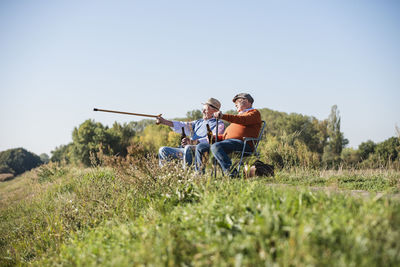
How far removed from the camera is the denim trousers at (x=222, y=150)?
4.35 metres

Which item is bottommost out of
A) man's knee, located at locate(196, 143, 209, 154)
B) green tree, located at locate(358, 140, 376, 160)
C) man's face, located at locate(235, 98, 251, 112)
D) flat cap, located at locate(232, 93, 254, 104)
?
green tree, located at locate(358, 140, 376, 160)

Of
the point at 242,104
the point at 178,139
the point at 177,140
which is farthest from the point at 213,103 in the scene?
the point at 177,140

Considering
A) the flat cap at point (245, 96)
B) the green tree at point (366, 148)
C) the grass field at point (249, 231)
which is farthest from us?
the green tree at point (366, 148)

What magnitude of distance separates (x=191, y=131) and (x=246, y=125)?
1402 mm

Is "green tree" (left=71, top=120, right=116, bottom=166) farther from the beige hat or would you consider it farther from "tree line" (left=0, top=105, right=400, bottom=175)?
the beige hat

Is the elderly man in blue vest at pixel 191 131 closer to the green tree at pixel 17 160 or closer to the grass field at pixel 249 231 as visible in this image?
the grass field at pixel 249 231

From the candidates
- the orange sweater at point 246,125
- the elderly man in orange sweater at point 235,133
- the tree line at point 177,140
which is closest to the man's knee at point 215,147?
the elderly man in orange sweater at point 235,133

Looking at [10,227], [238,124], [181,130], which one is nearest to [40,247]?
[10,227]

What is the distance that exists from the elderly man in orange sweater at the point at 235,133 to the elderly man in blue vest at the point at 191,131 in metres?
0.40

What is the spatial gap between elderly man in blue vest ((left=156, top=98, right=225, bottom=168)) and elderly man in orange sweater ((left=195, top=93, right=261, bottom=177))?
0.40 meters

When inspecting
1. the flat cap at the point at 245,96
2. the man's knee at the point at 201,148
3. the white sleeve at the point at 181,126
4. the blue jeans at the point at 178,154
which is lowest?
the blue jeans at the point at 178,154

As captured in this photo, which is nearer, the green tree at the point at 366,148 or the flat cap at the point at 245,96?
the flat cap at the point at 245,96

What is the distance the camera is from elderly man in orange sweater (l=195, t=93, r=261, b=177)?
14.3 ft

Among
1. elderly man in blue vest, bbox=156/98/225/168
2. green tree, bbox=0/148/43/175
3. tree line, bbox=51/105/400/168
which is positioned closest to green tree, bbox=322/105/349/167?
tree line, bbox=51/105/400/168
